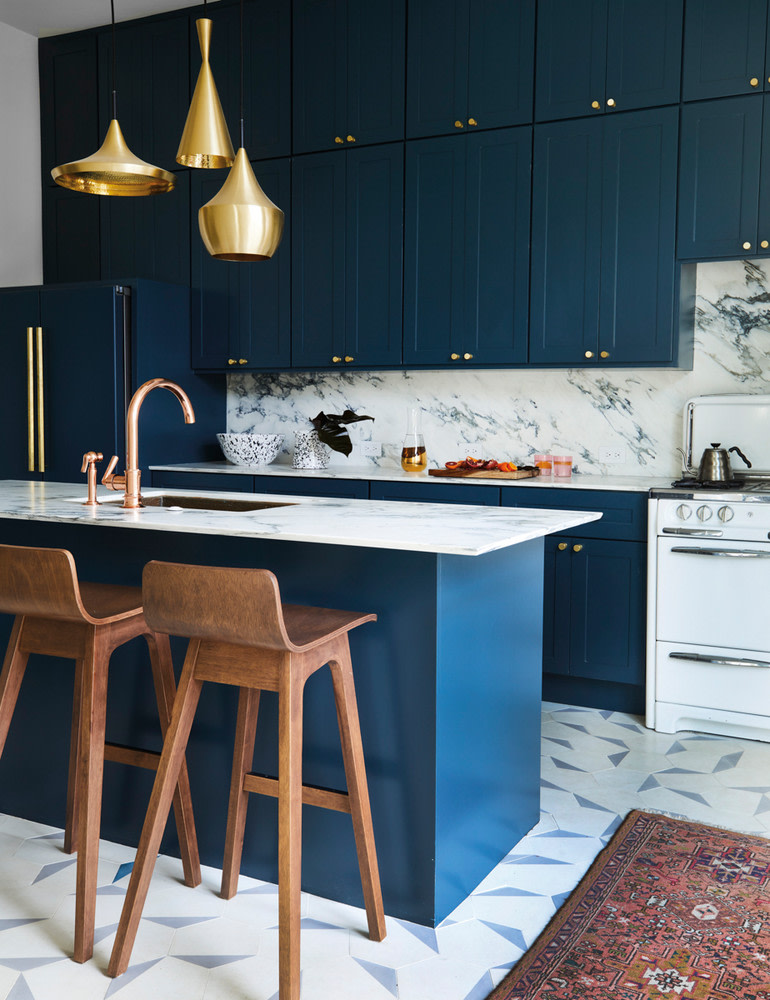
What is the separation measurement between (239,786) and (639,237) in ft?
8.80

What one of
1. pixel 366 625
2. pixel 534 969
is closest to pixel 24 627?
pixel 366 625

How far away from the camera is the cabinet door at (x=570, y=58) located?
3779 mm

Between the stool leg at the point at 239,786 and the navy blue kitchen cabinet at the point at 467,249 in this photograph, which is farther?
the navy blue kitchen cabinet at the point at 467,249

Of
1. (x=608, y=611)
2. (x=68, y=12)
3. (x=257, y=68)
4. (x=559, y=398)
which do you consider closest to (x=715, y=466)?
(x=608, y=611)

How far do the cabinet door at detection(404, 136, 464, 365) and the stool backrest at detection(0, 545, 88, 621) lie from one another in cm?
246

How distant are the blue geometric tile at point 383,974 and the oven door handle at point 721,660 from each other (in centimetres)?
188

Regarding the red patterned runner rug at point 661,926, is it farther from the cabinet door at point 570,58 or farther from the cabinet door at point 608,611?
the cabinet door at point 570,58

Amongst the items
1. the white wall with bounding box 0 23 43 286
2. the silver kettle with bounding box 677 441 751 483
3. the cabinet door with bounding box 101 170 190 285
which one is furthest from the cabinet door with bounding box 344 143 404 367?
the white wall with bounding box 0 23 43 286

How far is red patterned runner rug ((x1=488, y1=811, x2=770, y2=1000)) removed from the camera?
194cm

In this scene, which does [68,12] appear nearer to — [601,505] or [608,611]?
[601,505]

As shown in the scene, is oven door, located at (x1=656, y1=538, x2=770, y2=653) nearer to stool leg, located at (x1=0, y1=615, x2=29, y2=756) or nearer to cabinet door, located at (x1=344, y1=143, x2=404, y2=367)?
cabinet door, located at (x1=344, y1=143, x2=404, y2=367)

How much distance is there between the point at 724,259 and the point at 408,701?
7.76 ft

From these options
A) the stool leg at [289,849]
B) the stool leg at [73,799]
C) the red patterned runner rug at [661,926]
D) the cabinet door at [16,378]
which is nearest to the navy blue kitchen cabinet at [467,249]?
the cabinet door at [16,378]

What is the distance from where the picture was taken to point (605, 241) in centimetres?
383
